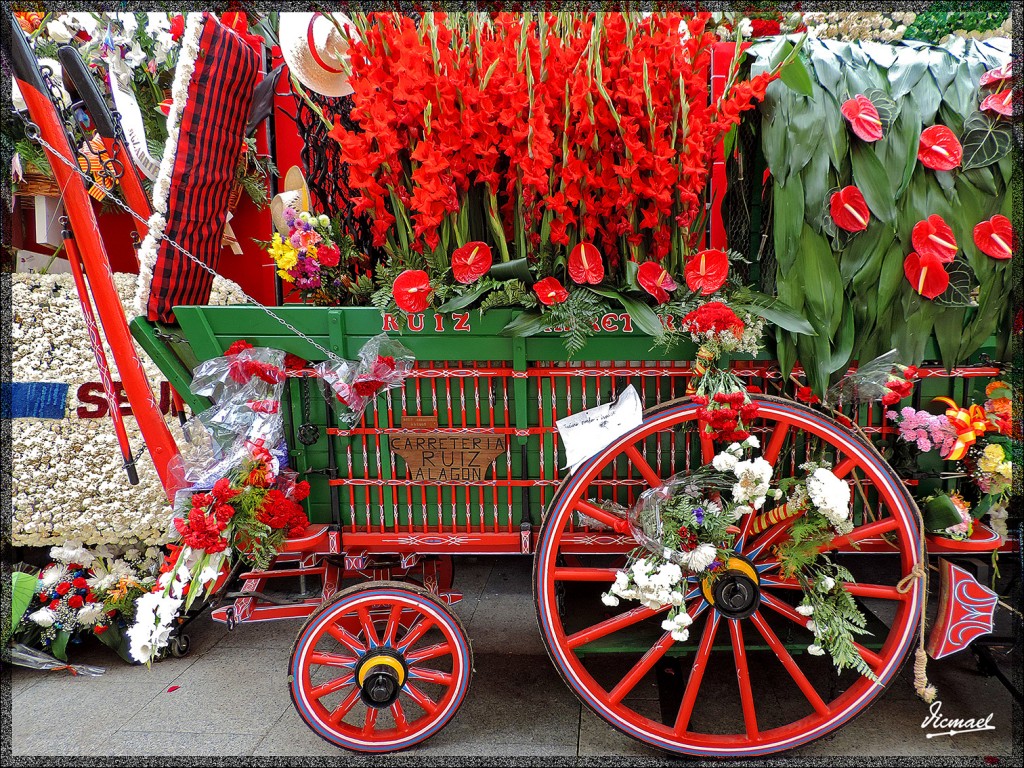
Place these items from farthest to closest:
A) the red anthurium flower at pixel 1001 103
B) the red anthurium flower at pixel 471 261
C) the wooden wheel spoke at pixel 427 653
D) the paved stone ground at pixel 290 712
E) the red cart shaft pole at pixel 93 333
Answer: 1. the red cart shaft pole at pixel 93 333
2. the paved stone ground at pixel 290 712
3. the wooden wheel spoke at pixel 427 653
4. the red anthurium flower at pixel 471 261
5. the red anthurium flower at pixel 1001 103

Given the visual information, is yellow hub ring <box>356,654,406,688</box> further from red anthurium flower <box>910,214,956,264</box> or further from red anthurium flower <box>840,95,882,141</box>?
red anthurium flower <box>840,95,882,141</box>

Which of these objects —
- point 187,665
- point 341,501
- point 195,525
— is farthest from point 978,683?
point 187,665

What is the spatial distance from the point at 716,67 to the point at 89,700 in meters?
3.66

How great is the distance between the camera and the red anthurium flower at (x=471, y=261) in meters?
2.05

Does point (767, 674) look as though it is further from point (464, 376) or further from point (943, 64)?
point (943, 64)

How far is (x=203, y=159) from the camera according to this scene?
2.28 metres

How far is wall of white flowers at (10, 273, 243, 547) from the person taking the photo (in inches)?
122

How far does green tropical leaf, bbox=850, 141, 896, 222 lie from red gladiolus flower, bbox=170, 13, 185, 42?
8.96 feet

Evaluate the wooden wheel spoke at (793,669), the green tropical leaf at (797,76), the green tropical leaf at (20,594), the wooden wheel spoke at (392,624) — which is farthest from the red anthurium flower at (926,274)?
the green tropical leaf at (20,594)

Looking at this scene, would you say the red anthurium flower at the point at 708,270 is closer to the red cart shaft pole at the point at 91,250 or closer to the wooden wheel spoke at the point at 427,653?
the wooden wheel spoke at the point at 427,653

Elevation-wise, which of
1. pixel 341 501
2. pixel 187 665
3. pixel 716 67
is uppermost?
pixel 716 67

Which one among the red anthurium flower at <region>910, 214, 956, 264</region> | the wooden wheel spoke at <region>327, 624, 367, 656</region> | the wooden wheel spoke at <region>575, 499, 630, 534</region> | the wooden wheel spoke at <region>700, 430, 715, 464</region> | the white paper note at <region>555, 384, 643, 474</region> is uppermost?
the red anthurium flower at <region>910, 214, 956, 264</region>

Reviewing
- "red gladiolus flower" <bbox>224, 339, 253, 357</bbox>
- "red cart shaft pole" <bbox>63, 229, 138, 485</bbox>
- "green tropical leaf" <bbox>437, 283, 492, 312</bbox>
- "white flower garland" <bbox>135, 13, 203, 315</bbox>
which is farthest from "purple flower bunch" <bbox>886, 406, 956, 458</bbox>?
"red cart shaft pole" <bbox>63, 229, 138, 485</bbox>

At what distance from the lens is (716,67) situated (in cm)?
280
